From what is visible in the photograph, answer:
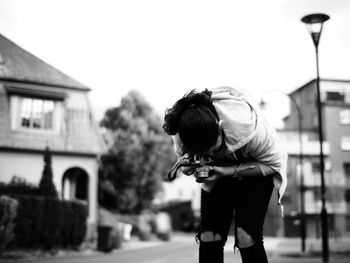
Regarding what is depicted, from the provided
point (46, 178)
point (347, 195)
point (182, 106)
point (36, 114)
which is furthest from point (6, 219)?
point (347, 195)

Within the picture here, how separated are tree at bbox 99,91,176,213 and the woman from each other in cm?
2039

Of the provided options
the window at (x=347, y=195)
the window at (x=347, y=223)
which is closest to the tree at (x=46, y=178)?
the window at (x=347, y=195)

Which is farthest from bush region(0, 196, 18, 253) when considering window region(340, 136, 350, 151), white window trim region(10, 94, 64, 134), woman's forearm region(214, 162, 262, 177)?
window region(340, 136, 350, 151)

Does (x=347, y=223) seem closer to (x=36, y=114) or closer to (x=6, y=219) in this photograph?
(x=36, y=114)

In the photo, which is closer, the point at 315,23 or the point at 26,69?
the point at 26,69

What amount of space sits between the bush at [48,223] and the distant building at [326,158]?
23763 mm

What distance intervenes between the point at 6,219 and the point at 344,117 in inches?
1134

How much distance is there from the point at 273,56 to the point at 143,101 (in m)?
16.3

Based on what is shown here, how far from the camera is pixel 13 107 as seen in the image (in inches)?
353

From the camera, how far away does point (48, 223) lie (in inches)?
437

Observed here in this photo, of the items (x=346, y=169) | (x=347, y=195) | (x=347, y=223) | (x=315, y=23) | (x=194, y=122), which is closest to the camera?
(x=194, y=122)

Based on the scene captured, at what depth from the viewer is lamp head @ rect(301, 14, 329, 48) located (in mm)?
8422

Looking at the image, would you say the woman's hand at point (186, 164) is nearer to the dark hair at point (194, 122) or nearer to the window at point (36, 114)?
A: the dark hair at point (194, 122)

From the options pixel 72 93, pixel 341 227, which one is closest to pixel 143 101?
pixel 72 93
